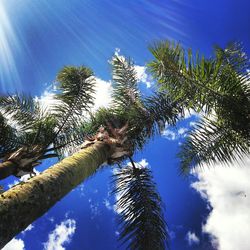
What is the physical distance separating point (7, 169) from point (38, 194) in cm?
432

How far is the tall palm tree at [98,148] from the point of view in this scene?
413 cm

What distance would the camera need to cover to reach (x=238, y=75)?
26.6 ft

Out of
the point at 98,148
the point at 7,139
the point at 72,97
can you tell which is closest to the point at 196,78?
the point at 98,148

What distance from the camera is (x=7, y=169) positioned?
845 cm

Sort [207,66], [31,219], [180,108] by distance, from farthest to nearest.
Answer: [180,108] < [207,66] < [31,219]

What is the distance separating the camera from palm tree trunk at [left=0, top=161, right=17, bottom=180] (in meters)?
8.33

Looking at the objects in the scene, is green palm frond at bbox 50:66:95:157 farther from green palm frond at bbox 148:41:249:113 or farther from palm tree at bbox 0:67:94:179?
green palm frond at bbox 148:41:249:113

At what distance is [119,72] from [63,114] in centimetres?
263

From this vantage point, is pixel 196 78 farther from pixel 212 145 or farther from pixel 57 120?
pixel 57 120

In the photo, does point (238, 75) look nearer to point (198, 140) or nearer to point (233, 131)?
point (233, 131)

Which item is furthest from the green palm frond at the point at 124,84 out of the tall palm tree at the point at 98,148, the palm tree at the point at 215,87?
the palm tree at the point at 215,87

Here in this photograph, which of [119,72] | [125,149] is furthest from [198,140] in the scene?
[119,72]

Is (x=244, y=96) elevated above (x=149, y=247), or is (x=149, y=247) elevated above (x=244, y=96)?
(x=244, y=96)

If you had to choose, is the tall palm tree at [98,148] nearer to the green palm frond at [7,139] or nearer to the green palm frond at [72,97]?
the green palm frond at [72,97]
